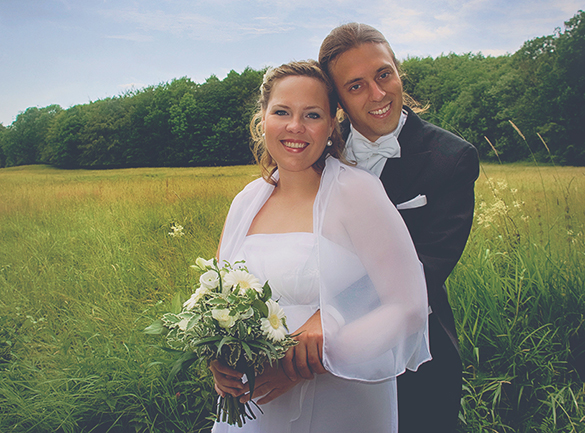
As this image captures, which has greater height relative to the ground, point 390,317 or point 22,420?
point 390,317

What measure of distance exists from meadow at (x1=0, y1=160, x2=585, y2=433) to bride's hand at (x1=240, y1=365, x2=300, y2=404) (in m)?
0.59

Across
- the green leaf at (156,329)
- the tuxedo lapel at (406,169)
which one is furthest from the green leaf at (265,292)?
the tuxedo lapel at (406,169)

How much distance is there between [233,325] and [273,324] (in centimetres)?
17

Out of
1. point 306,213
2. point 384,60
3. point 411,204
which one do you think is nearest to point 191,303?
point 306,213

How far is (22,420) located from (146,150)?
21.1m

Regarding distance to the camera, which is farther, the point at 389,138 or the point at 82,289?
the point at 82,289

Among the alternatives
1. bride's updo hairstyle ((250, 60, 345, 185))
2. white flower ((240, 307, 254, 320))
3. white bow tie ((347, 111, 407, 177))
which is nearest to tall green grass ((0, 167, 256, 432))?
white flower ((240, 307, 254, 320))

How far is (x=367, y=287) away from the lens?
1698 millimetres

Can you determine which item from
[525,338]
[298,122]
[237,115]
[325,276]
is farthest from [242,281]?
[237,115]

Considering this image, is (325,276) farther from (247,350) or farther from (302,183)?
(302,183)

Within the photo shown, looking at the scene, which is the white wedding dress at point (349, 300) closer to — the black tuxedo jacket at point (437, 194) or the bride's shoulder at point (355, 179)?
the bride's shoulder at point (355, 179)

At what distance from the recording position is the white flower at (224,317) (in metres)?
1.38

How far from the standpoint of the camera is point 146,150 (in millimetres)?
21766

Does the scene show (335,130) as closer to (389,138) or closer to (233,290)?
(389,138)
